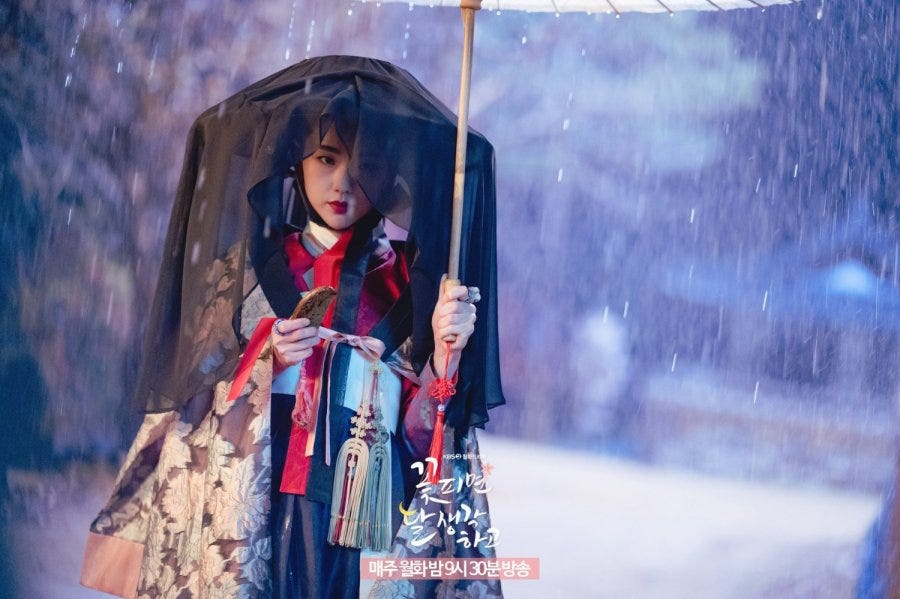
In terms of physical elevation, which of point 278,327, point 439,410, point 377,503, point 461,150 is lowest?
point 377,503

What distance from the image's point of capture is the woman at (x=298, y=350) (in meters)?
2.04

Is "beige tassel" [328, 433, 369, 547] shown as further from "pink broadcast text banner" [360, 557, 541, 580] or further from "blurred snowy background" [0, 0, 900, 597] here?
"blurred snowy background" [0, 0, 900, 597]

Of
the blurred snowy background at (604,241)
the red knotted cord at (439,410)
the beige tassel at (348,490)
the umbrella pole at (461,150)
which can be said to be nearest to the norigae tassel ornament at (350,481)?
the beige tassel at (348,490)

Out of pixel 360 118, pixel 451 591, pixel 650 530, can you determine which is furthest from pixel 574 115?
pixel 451 591

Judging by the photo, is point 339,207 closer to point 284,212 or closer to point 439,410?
point 284,212

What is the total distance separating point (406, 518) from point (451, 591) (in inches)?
6.6

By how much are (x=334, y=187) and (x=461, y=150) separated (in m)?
0.25

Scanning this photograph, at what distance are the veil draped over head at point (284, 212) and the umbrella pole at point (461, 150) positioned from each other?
0.23ft

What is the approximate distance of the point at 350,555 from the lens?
2.08 meters

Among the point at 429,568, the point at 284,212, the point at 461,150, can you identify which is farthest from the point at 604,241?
the point at 429,568

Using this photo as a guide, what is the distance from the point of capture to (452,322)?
2.03 m

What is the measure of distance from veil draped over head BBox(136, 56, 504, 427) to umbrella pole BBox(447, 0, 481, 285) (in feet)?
0.23

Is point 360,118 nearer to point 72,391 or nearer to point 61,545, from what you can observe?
point 72,391

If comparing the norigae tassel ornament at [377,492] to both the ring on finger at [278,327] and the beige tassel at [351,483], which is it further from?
the ring on finger at [278,327]
